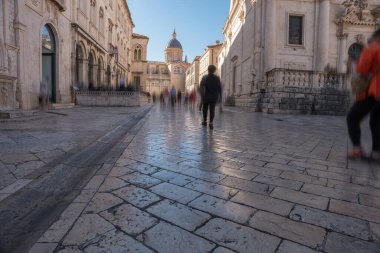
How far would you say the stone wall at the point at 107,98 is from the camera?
18734 millimetres

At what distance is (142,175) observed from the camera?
2826 mm

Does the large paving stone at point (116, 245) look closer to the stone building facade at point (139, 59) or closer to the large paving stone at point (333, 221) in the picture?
the large paving stone at point (333, 221)

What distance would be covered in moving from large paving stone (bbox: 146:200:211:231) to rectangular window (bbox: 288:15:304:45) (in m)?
19.0

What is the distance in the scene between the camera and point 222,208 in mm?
2020

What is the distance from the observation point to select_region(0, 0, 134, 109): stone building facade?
10.2 m

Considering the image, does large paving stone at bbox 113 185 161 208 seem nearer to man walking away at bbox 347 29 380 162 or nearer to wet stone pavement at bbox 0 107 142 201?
wet stone pavement at bbox 0 107 142 201

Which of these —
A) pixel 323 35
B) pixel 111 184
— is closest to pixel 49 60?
pixel 111 184

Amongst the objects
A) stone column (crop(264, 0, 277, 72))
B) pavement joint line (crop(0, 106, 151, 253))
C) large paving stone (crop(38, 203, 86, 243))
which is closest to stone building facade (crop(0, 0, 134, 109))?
pavement joint line (crop(0, 106, 151, 253))

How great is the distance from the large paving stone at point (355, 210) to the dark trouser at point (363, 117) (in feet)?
5.91

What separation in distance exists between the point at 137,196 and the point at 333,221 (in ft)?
5.09

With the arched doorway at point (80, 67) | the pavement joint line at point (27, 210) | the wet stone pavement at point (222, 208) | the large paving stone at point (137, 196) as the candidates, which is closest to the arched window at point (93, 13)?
the arched doorway at point (80, 67)

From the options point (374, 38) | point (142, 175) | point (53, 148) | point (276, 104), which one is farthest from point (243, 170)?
point (276, 104)

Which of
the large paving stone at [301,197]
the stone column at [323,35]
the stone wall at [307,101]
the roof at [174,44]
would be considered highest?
the roof at [174,44]

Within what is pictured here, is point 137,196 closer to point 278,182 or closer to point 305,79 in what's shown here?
point 278,182
